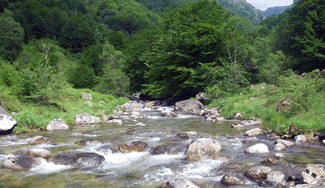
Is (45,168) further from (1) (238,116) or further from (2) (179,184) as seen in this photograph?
(1) (238,116)

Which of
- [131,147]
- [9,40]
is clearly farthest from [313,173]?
[9,40]

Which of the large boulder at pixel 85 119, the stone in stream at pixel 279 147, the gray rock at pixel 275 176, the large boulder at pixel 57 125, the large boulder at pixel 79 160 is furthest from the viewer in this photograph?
the large boulder at pixel 85 119

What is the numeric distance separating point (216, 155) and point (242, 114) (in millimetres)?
9012

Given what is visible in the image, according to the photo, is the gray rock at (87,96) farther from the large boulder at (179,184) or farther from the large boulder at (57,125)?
the large boulder at (179,184)

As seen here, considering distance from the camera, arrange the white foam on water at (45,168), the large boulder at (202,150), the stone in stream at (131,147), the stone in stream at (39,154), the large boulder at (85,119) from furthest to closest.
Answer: the large boulder at (85,119) < the stone in stream at (131,147) < the stone in stream at (39,154) < the large boulder at (202,150) < the white foam on water at (45,168)

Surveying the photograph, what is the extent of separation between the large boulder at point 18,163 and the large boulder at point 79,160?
59 centimetres

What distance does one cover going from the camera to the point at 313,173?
5102mm

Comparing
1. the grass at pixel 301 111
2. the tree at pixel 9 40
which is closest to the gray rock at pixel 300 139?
the grass at pixel 301 111

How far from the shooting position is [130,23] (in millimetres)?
122750

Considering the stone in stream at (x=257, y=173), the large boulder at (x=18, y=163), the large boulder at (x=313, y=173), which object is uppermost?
the large boulder at (x=313, y=173)

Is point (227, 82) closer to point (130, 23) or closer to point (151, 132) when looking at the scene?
point (151, 132)

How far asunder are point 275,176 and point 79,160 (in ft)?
18.7

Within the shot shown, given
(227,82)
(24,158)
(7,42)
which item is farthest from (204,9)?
(7,42)

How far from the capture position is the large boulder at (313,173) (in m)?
4.91
